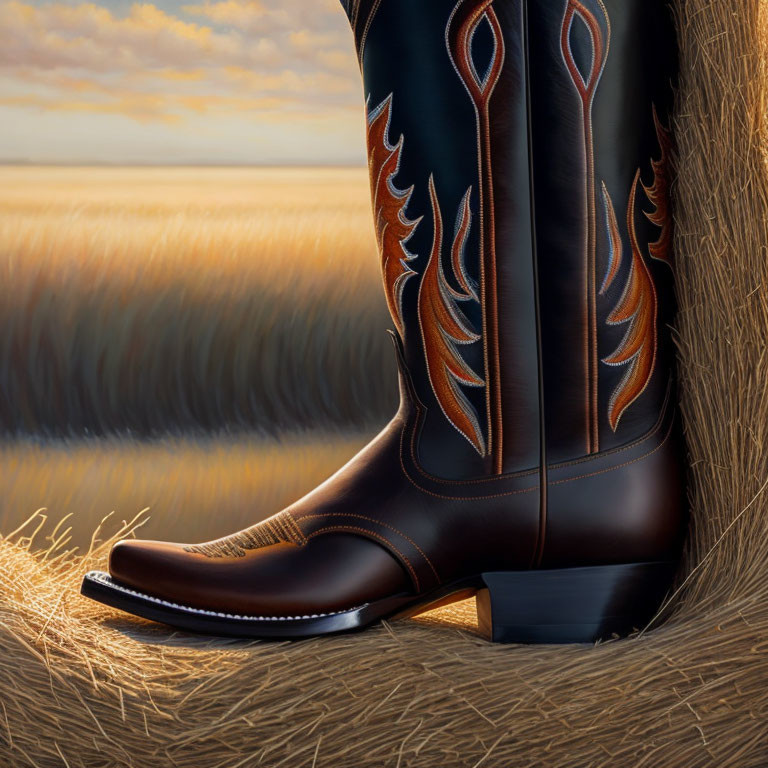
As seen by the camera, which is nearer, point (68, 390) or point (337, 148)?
point (68, 390)

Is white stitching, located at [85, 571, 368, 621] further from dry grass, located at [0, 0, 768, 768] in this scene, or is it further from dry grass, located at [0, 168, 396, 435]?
dry grass, located at [0, 168, 396, 435]

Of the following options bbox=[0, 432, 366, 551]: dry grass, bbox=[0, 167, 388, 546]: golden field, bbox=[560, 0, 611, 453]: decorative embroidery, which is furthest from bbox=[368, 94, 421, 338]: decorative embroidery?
bbox=[0, 167, 388, 546]: golden field

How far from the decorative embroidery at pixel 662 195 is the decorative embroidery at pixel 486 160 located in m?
0.12

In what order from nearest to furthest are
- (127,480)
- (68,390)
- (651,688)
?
1. (651,688)
2. (127,480)
3. (68,390)

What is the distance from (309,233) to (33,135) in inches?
32.6

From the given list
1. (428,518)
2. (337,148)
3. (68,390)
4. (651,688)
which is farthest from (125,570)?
(337,148)

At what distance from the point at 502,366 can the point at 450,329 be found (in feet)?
0.15

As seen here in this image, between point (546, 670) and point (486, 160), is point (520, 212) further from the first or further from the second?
point (546, 670)

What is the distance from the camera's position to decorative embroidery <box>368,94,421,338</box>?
27.2 inches

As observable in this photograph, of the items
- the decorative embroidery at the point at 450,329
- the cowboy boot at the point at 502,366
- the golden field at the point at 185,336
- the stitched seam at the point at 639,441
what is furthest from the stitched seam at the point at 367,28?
the golden field at the point at 185,336

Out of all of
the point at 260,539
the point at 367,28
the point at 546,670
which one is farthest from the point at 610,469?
the point at 367,28

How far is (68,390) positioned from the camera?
1626 millimetres

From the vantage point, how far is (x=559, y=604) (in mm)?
685

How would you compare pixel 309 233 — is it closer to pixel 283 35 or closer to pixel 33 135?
pixel 283 35
